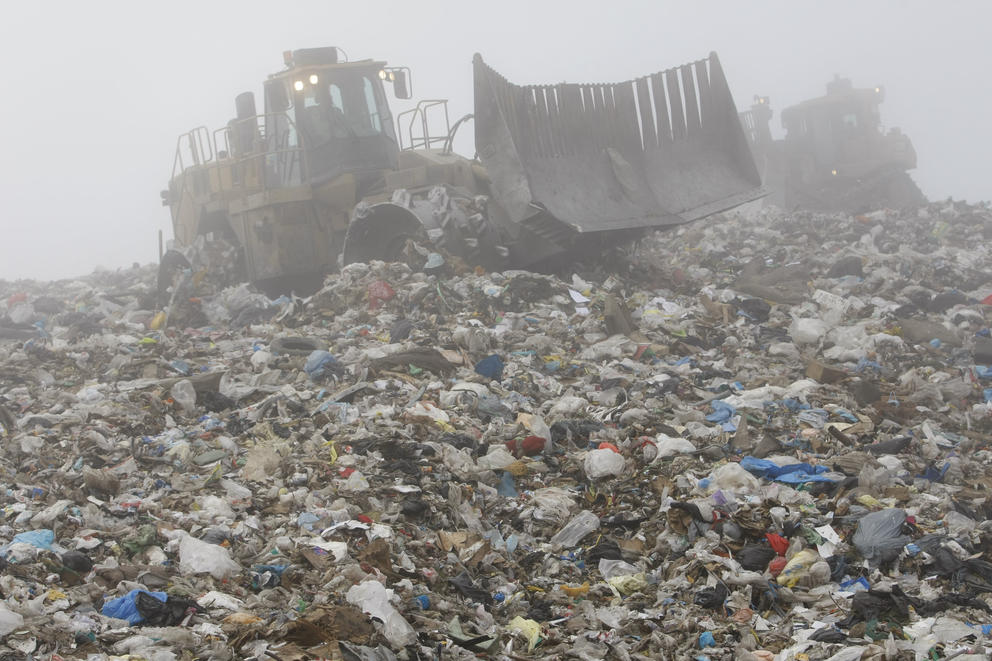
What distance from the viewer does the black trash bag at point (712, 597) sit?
3.25 meters

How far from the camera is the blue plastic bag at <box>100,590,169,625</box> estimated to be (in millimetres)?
2918

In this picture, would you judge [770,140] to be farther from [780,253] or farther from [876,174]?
[780,253]

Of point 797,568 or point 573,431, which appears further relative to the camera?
point 573,431

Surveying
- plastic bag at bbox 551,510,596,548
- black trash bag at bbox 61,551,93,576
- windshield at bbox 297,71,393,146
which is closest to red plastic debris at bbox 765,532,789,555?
plastic bag at bbox 551,510,596,548

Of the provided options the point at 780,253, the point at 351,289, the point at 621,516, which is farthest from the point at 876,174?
the point at 621,516

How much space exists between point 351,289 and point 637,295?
254 cm

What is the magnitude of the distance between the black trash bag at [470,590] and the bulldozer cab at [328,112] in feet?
22.2

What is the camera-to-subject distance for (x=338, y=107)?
9609 millimetres

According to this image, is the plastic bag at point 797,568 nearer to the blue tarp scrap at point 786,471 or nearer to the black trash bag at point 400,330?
the blue tarp scrap at point 786,471

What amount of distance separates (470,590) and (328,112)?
23.3 feet

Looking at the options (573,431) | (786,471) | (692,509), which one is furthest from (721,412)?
(692,509)

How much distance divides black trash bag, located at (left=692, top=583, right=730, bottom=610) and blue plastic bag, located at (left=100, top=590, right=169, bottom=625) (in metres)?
1.80

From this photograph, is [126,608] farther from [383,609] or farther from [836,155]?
[836,155]

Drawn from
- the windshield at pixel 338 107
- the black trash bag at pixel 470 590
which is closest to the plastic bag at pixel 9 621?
the black trash bag at pixel 470 590
